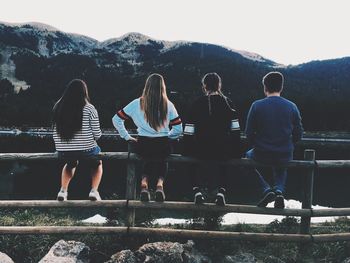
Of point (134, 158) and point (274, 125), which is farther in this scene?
point (134, 158)

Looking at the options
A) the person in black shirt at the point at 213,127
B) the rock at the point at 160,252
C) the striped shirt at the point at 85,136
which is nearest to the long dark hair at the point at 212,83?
the person in black shirt at the point at 213,127

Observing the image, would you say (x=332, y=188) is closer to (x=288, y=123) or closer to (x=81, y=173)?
(x=81, y=173)

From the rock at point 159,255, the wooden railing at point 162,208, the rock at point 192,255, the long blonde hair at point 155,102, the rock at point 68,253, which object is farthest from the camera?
the wooden railing at point 162,208

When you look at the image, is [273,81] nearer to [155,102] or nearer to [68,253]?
[155,102]

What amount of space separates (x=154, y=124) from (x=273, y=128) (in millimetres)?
1718

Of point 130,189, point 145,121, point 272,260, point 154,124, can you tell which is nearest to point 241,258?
point 272,260

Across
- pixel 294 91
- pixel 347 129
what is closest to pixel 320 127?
pixel 347 129

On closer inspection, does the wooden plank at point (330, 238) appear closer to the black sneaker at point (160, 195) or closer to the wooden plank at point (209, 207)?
the wooden plank at point (209, 207)

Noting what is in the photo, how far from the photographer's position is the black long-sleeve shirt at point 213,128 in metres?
6.05

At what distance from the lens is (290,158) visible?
6129 millimetres

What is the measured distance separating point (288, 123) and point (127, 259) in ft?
9.73

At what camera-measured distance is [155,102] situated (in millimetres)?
6102

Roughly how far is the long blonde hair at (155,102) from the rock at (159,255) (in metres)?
1.69

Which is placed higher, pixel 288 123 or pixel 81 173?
pixel 288 123
